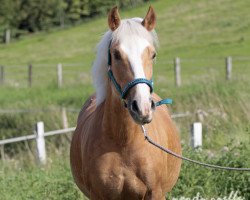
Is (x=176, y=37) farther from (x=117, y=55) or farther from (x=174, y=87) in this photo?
(x=117, y=55)

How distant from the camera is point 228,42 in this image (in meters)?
46.0

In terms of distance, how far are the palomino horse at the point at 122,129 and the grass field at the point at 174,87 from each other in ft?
2.51

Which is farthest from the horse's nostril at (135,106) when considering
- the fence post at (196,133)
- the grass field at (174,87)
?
the fence post at (196,133)

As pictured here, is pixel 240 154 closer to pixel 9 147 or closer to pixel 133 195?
pixel 133 195

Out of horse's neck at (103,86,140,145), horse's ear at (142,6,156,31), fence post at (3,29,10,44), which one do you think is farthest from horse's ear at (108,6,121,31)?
fence post at (3,29,10,44)

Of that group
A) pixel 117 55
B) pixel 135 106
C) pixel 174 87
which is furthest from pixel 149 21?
pixel 174 87

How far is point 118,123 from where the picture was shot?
267 inches

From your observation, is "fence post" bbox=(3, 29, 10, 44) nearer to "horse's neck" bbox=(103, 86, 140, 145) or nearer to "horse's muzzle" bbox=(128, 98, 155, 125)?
"horse's neck" bbox=(103, 86, 140, 145)

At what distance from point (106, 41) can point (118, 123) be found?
2.24ft

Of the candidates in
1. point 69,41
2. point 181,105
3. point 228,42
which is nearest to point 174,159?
point 181,105

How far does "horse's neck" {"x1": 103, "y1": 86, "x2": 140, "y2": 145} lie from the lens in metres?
6.70

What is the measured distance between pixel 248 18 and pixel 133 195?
160 ft

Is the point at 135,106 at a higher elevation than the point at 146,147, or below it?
higher

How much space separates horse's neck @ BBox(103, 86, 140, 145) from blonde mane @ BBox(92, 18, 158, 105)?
0.18 m
